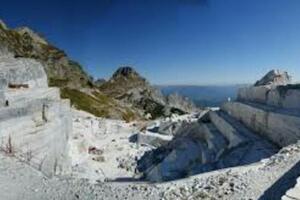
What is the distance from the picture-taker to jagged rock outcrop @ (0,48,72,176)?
15409mm

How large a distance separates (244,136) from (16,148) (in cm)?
1048

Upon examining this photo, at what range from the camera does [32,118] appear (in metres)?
17.0

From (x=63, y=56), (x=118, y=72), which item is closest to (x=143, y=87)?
(x=118, y=72)

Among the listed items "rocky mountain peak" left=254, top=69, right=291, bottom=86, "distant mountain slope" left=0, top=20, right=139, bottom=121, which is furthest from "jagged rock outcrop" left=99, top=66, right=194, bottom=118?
"rocky mountain peak" left=254, top=69, right=291, bottom=86

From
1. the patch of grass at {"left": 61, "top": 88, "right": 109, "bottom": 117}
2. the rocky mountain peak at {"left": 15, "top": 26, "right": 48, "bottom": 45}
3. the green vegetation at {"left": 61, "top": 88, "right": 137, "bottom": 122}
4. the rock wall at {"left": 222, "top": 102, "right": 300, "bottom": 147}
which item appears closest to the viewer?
the rock wall at {"left": 222, "top": 102, "right": 300, "bottom": 147}

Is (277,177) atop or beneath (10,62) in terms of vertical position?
beneath

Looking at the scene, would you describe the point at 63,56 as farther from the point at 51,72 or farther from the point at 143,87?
the point at 143,87

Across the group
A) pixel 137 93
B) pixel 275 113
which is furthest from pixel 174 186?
pixel 137 93

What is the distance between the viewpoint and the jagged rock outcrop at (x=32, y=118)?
15409 mm

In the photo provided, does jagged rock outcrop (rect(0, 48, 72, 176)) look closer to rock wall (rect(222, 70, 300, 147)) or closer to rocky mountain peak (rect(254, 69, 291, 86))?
rock wall (rect(222, 70, 300, 147))

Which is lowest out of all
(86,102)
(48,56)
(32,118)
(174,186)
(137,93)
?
(86,102)

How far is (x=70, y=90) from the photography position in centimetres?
9838

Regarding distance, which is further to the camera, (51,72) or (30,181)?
(51,72)

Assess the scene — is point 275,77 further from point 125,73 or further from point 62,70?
point 125,73
